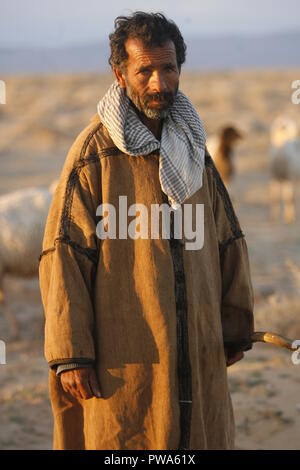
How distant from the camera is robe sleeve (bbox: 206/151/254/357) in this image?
8.92 feet

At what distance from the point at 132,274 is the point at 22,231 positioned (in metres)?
3.72

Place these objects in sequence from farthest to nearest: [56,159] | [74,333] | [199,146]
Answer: [56,159], [199,146], [74,333]

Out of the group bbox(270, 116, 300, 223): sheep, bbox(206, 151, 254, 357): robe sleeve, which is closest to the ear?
bbox(206, 151, 254, 357): robe sleeve

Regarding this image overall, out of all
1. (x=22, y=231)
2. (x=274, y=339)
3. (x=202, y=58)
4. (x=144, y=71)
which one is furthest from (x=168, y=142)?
(x=202, y=58)

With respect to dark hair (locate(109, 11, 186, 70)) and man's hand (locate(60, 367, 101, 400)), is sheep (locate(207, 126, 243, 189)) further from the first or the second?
man's hand (locate(60, 367, 101, 400))

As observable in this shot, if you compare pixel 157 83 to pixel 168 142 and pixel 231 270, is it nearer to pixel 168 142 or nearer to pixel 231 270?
pixel 168 142

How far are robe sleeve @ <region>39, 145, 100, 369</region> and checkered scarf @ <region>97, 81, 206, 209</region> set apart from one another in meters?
0.15

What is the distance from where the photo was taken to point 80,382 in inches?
94.7

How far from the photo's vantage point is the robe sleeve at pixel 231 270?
2.72m

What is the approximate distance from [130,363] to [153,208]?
0.55m
